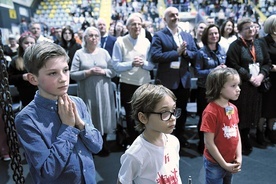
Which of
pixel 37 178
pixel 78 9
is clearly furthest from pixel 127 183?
pixel 78 9

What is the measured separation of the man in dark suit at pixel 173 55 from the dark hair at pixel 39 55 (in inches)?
83.6

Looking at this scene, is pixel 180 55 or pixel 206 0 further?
pixel 206 0

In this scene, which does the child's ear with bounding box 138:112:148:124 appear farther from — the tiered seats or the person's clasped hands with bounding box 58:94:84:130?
the tiered seats

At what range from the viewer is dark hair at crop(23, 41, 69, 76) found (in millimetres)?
1205

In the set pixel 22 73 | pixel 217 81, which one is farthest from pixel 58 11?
pixel 217 81

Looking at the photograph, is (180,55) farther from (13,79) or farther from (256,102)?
(13,79)

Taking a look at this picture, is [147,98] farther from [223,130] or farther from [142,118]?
[223,130]

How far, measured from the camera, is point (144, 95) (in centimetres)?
137

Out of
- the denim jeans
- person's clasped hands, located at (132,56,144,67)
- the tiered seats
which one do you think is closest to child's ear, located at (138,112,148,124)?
the denim jeans

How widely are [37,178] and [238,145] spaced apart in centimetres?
143

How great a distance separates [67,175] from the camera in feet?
4.18

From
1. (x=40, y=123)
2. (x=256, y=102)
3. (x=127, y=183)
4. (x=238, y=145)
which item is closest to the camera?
(x=40, y=123)

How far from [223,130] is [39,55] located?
55.1 inches

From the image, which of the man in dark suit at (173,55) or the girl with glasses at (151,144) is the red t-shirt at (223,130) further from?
the man in dark suit at (173,55)
